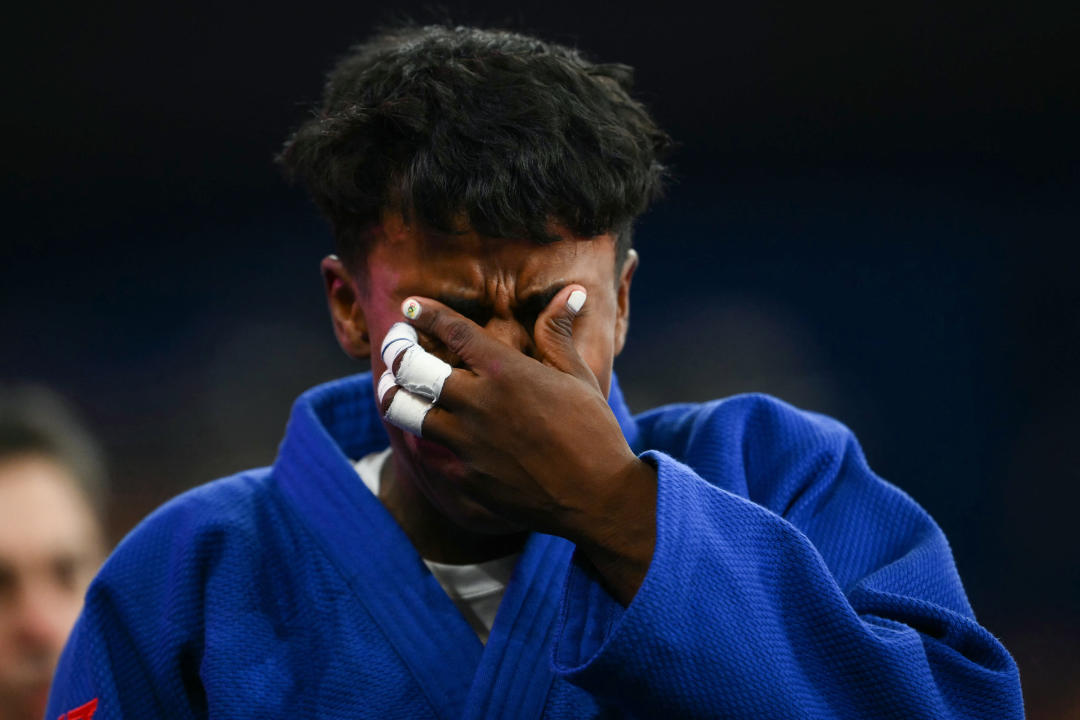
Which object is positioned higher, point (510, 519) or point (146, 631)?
point (510, 519)

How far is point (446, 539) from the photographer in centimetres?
134

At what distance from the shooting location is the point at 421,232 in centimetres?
116

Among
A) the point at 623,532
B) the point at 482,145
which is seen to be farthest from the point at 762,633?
the point at 482,145

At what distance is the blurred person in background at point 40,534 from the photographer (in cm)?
226

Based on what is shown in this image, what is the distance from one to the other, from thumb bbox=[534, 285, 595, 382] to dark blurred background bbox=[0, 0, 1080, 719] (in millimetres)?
1434

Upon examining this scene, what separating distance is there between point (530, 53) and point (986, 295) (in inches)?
61.4

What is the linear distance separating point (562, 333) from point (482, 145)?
0.23 m

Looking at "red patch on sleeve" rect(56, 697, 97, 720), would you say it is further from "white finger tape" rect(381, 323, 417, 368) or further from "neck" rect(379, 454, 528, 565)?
"white finger tape" rect(381, 323, 417, 368)

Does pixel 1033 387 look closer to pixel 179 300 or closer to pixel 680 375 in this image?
pixel 680 375

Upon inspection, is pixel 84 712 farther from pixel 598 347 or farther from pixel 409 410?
pixel 598 347

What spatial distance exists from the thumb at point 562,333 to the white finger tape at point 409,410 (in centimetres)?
13

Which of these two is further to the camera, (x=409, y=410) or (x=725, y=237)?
(x=725, y=237)

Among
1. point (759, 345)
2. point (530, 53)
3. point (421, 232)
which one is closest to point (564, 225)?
point (421, 232)

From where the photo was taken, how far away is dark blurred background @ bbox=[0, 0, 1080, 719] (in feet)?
7.88
